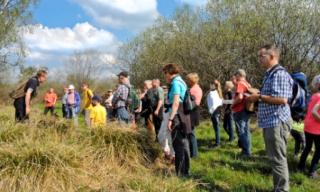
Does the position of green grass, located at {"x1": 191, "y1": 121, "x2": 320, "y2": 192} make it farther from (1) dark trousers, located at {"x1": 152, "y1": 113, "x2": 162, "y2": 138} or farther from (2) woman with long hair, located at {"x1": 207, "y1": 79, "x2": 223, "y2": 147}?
(1) dark trousers, located at {"x1": 152, "y1": 113, "x2": 162, "y2": 138}

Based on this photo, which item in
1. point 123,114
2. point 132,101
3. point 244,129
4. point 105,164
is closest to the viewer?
point 105,164

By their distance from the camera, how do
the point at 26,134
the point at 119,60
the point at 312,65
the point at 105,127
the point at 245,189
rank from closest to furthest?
the point at 245,189, the point at 26,134, the point at 105,127, the point at 312,65, the point at 119,60

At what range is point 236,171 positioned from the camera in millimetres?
8438

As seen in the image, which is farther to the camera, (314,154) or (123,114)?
(123,114)

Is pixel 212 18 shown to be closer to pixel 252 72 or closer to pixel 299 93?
pixel 252 72

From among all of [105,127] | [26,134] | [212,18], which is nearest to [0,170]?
[26,134]

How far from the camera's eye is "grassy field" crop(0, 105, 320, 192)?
6.67 metres

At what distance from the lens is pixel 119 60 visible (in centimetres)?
3186

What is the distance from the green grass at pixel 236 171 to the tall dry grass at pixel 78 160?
0.69 m

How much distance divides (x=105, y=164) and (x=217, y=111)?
13.7 ft

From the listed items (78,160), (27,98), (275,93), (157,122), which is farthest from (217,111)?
(275,93)

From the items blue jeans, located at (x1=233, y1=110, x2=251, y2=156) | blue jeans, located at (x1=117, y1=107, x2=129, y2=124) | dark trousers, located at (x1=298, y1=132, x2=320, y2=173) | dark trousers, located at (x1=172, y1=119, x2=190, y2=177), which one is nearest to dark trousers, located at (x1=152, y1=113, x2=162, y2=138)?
blue jeans, located at (x1=117, y1=107, x2=129, y2=124)

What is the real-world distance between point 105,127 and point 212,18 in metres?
13.4

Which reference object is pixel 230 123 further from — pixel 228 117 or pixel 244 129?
pixel 244 129
